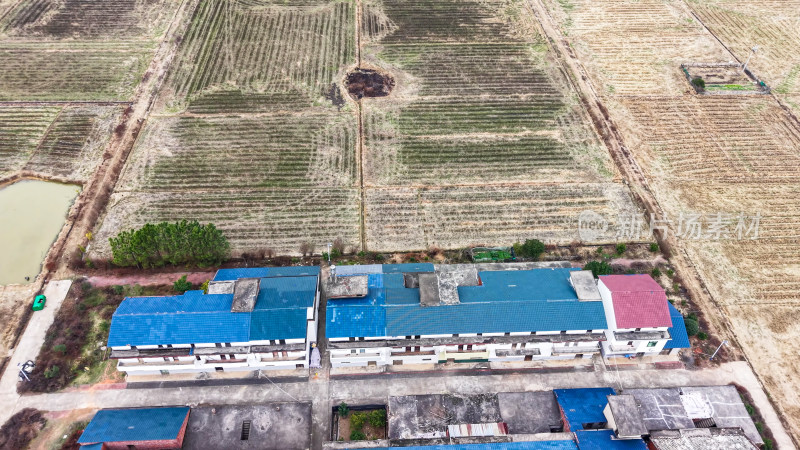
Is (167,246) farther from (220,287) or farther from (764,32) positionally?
(764,32)

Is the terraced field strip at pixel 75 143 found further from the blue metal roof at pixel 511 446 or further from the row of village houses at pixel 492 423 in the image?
the blue metal roof at pixel 511 446

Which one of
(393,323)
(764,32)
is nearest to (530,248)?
(393,323)

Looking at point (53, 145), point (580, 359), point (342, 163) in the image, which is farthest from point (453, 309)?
point (53, 145)

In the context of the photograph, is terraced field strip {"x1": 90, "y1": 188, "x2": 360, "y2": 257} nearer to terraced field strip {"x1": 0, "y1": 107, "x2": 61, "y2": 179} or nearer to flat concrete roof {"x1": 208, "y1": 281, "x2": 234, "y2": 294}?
flat concrete roof {"x1": 208, "y1": 281, "x2": 234, "y2": 294}

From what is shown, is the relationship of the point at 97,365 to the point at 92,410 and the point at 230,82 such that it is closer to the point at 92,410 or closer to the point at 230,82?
the point at 92,410

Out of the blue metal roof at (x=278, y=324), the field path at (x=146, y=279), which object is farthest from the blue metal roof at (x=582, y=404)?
the field path at (x=146, y=279)

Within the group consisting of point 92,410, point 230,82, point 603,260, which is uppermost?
point 230,82
